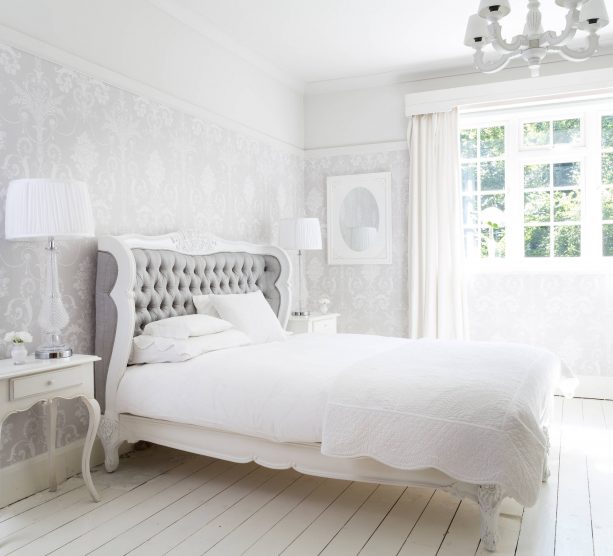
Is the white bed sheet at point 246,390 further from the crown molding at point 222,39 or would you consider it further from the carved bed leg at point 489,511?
the crown molding at point 222,39

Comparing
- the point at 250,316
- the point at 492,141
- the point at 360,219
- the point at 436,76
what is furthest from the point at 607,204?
the point at 250,316

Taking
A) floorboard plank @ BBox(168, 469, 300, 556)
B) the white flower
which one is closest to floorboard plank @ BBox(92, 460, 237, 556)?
floorboard plank @ BBox(168, 469, 300, 556)

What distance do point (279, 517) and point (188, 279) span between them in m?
1.76

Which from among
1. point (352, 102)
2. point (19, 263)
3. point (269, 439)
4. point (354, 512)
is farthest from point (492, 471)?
point (352, 102)

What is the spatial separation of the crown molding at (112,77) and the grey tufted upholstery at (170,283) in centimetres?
100

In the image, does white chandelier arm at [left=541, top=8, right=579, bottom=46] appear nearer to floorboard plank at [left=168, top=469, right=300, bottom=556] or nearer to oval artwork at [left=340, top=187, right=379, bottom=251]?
floorboard plank at [left=168, top=469, right=300, bottom=556]

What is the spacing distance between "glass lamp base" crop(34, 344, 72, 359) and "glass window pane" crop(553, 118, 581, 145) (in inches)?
169

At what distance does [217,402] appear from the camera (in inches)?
109

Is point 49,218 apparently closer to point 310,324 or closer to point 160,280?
point 160,280

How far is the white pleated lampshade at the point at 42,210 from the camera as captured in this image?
2557mm

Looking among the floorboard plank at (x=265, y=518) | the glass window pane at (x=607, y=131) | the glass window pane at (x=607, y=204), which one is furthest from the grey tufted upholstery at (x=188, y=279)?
the glass window pane at (x=607, y=131)

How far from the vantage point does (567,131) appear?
5023 mm

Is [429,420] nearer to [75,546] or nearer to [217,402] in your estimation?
[217,402]

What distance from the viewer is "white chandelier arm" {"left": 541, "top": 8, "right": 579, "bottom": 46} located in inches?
107
